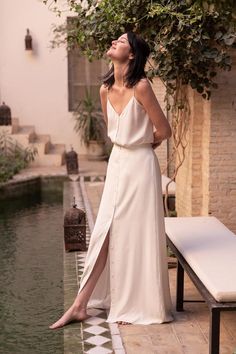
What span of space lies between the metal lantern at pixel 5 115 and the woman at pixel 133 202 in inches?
360

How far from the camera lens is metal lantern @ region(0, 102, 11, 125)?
13633 mm

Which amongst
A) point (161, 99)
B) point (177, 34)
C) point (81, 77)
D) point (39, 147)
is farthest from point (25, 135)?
point (177, 34)

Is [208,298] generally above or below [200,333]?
above

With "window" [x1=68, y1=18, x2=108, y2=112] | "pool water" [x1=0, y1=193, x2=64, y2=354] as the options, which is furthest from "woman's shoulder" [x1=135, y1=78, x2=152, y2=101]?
"window" [x1=68, y1=18, x2=108, y2=112]

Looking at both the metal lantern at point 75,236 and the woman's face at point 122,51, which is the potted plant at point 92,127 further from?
the woman's face at point 122,51

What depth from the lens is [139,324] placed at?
4.70 m

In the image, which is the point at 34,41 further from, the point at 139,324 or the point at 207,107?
the point at 139,324

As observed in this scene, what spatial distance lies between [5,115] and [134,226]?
9.46m

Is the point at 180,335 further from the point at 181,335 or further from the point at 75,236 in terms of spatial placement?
the point at 75,236

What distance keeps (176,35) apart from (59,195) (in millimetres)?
5966

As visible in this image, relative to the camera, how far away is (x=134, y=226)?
465cm

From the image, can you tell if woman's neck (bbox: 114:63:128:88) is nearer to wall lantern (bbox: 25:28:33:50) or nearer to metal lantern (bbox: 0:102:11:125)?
metal lantern (bbox: 0:102:11:125)

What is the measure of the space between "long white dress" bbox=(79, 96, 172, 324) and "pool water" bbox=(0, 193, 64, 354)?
28.2 inches

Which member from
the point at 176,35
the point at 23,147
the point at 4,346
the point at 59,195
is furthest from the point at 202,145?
the point at 23,147
